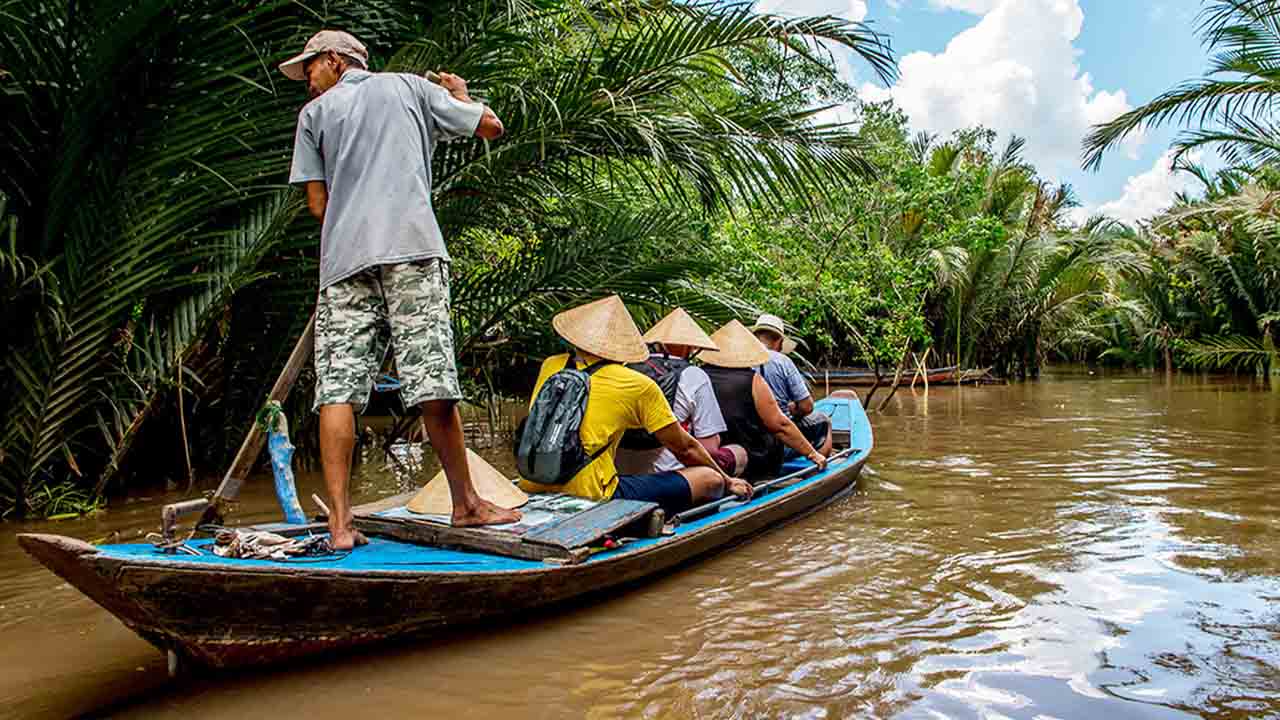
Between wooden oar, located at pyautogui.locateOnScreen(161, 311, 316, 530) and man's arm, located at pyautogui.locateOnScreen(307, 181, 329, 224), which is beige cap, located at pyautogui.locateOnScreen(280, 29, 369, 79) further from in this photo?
wooden oar, located at pyautogui.locateOnScreen(161, 311, 316, 530)

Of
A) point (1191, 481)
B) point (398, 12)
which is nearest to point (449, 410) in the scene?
point (398, 12)

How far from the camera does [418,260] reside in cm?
329

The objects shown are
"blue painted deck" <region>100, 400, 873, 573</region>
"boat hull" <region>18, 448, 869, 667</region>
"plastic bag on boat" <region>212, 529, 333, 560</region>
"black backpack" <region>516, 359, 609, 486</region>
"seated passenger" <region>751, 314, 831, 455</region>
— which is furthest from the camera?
"seated passenger" <region>751, 314, 831, 455</region>

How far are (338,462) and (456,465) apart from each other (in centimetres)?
49

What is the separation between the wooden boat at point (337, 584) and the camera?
270 centimetres

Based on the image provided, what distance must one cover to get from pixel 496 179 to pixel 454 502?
10.3 feet

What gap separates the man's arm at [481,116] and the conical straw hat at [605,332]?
1086 mm

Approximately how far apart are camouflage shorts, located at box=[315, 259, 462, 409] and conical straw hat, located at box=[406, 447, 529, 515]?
714 mm

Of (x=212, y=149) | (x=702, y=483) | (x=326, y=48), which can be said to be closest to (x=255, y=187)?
(x=212, y=149)

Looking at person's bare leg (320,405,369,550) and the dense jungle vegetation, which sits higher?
the dense jungle vegetation

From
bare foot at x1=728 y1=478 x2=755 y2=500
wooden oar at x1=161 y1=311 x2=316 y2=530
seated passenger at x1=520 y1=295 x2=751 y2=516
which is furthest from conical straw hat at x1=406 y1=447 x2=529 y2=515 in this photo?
bare foot at x1=728 y1=478 x2=755 y2=500

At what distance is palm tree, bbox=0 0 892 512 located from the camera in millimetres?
4789

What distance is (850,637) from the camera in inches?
143

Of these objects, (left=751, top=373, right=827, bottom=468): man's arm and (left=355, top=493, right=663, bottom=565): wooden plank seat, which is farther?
(left=751, top=373, right=827, bottom=468): man's arm
